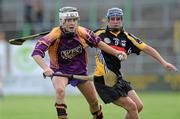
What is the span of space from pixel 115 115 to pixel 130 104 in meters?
5.91

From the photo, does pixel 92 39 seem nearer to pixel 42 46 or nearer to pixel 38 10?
pixel 42 46

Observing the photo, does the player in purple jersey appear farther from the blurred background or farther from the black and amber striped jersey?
the blurred background

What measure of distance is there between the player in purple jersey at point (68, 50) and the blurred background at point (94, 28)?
1496 centimetres

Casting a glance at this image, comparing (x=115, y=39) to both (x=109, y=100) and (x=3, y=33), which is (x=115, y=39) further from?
(x=3, y=33)

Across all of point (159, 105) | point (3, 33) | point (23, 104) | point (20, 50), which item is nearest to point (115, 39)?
point (159, 105)

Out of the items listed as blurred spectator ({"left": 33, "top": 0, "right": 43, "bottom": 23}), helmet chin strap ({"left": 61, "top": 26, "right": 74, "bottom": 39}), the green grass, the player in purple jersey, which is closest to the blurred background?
blurred spectator ({"left": 33, "top": 0, "right": 43, "bottom": 23})

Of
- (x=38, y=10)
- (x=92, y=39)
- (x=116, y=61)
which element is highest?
(x=92, y=39)

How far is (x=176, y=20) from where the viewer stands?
32.0 meters

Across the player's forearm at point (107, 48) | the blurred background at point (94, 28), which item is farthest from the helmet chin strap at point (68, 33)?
the blurred background at point (94, 28)

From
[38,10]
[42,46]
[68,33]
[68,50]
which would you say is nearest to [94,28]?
[38,10]

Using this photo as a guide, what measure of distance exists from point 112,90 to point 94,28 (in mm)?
17379

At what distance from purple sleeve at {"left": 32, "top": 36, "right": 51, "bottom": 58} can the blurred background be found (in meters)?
15.6

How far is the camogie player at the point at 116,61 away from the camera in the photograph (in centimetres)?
1342

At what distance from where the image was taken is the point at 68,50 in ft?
46.0
